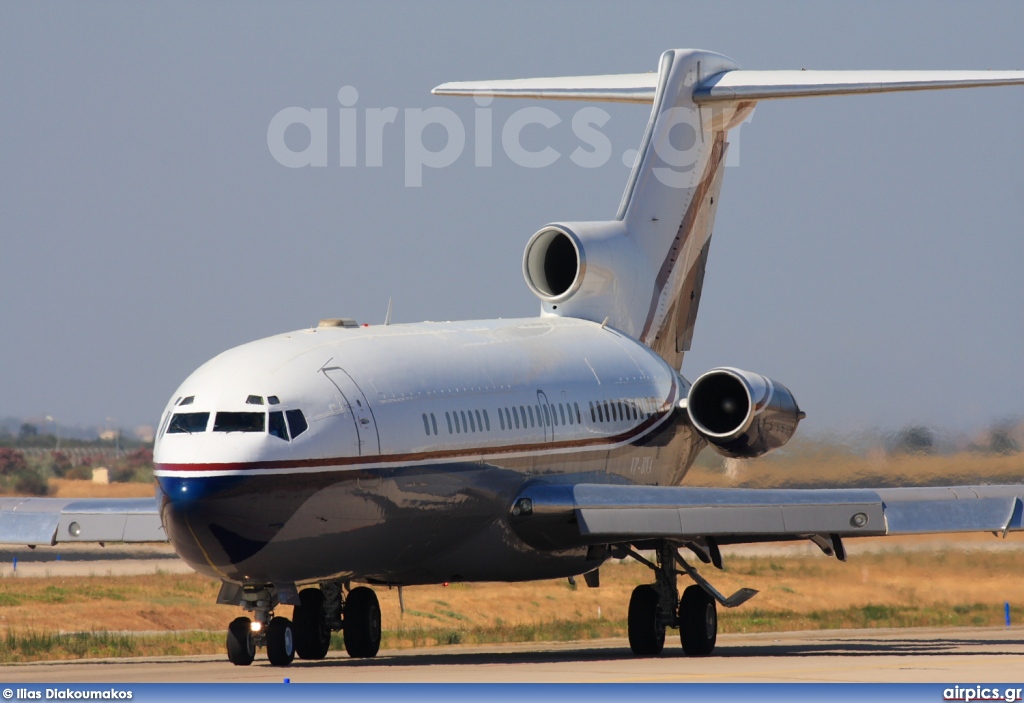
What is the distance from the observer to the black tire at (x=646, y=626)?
26.5 metres

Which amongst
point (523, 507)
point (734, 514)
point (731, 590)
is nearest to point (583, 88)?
point (523, 507)

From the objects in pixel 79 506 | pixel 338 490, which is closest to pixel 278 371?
pixel 338 490

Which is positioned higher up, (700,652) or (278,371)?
(278,371)

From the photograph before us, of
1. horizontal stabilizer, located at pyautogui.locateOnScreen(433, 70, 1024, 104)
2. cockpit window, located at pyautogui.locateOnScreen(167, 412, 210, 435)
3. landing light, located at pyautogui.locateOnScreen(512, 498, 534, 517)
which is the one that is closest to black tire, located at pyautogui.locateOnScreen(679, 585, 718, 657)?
landing light, located at pyautogui.locateOnScreen(512, 498, 534, 517)

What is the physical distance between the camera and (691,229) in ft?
111

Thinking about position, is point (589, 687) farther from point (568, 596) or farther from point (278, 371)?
point (568, 596)

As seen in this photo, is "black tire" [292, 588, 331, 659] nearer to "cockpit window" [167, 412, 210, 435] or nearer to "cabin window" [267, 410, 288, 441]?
"cockpit window" [167, 412, 210, 435]

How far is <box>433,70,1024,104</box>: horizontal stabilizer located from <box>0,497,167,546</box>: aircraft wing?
1154 centimetres

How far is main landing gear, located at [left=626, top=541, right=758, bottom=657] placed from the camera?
26484 mm

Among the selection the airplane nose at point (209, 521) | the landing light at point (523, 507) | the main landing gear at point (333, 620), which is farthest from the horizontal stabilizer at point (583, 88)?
the airplane nose at point (209, 521)

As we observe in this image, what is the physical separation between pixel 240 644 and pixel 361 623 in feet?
9.92

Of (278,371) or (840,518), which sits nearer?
(278,371)

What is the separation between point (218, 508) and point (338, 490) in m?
1.63

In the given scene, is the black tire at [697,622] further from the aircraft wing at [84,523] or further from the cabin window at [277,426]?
the cabin window at [277,426]
